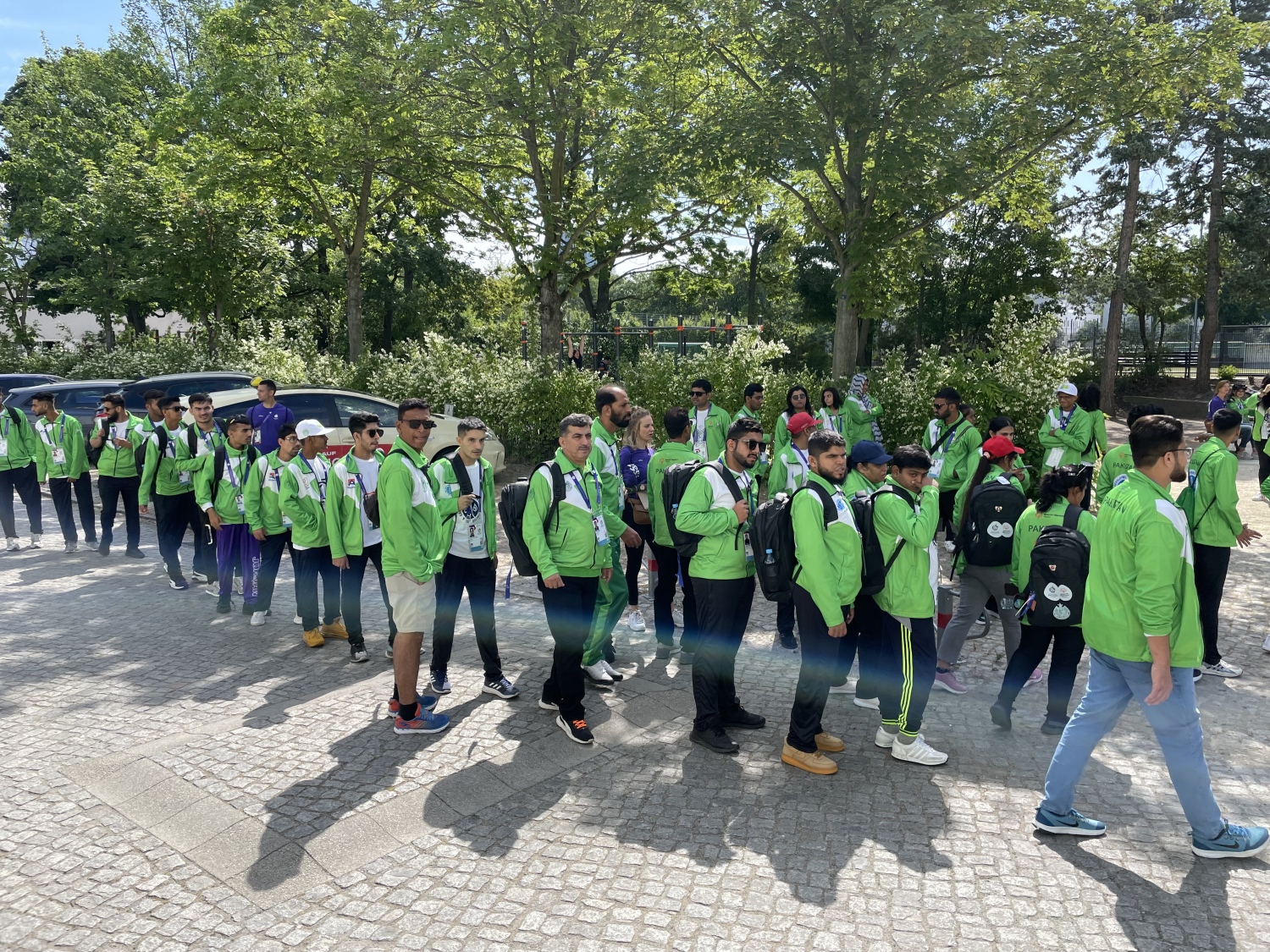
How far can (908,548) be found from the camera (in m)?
4.86

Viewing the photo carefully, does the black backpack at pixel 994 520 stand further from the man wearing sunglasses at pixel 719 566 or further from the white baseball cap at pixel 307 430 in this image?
the white baseball cap at pixel 307 430

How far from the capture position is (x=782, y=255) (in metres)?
19.5

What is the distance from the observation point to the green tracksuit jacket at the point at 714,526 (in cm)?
504

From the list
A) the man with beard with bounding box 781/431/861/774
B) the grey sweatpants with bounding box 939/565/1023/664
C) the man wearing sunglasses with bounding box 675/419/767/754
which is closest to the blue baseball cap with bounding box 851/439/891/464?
the man with beard with bounding box 781/431/861/774

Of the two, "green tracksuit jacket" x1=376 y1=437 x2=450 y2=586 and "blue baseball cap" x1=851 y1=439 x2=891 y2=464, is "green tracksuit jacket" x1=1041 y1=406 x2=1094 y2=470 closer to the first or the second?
"blue baseball cap" x1=851 y1=439 x2=891 y2=464

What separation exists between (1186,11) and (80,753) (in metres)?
25.3

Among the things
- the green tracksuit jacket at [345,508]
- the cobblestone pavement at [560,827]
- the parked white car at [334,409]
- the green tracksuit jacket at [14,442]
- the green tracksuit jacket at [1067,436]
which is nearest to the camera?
the cobblestone pavement at [560,827]

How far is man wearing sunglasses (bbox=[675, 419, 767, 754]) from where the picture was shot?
5082 millimetres

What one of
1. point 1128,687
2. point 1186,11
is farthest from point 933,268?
point 1128,687

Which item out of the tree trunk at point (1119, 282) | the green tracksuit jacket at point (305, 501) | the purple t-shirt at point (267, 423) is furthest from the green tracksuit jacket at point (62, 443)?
the tree trunk at point (1119, 282)

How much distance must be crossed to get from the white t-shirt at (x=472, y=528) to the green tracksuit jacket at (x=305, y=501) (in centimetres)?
162

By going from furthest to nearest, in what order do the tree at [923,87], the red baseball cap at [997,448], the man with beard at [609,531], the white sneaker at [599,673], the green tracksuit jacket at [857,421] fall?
1. the tree at [923,87]
2. the green tracksuit jacket at [857,421]
3. the white sneaker at [599,673]
4. the man with beard at [609,531]
5. the red baseball cap at [997,448]

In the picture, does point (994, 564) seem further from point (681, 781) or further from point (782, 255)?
point (782, 255)

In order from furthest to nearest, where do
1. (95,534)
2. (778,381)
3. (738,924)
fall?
(778,381) < (95,534) < (738,924)
